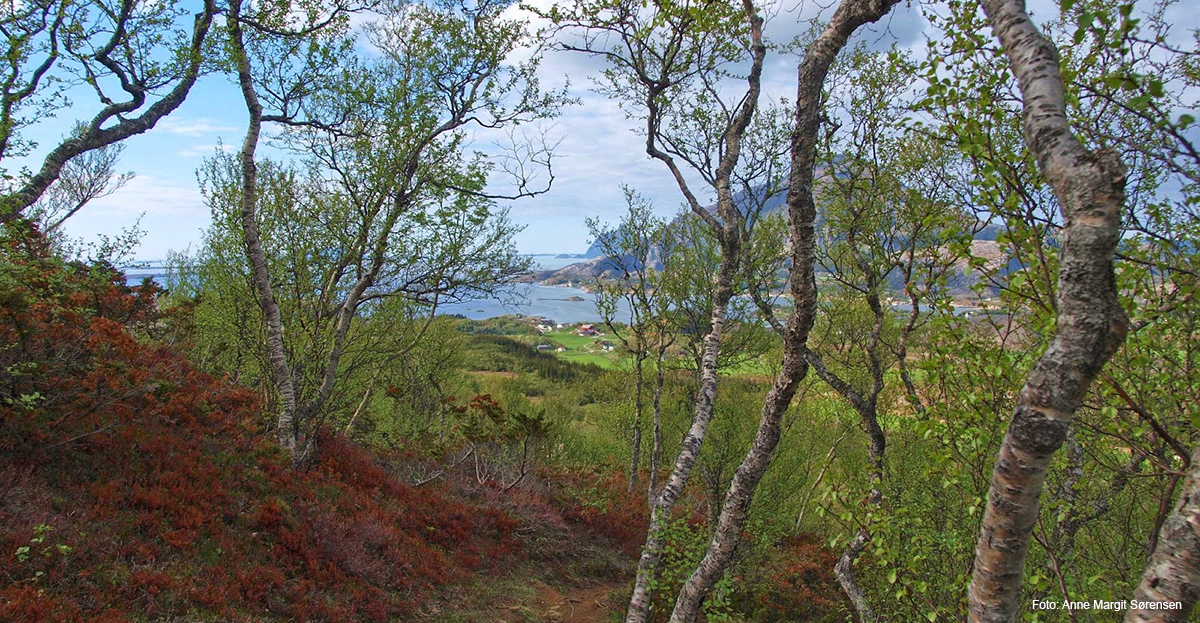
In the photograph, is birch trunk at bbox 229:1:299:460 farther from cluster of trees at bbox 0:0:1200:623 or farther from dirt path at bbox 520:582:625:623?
dirt path at bbox 520:582:625:623

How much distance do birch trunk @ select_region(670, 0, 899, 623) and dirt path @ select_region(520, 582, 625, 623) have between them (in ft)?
22.4

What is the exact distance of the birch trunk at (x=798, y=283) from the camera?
13.5 feet

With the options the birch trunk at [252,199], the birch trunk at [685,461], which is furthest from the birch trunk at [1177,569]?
the birch trunk at [252,199]

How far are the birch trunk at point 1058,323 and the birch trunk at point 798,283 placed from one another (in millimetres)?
1732

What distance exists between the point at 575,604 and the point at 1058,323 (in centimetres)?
1218

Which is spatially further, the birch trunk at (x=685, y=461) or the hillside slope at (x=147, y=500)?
the birch trunk at (x=685, y=461)

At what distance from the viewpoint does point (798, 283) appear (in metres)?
4.46

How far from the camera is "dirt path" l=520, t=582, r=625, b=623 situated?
11.1 m

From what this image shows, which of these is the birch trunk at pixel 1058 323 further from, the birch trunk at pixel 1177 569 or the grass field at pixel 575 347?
the grass field at pixel 575 347

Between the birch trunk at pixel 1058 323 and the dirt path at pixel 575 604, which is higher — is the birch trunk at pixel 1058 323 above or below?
above

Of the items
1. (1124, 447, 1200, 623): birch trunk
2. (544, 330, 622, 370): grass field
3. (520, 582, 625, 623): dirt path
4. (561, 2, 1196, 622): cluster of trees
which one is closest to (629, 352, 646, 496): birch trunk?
(520, 582, 625, 623): dirt path

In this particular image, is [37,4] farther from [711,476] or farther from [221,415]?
[711,476]

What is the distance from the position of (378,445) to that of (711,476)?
31.7 ft

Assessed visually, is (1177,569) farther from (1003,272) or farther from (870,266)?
(870,266)
